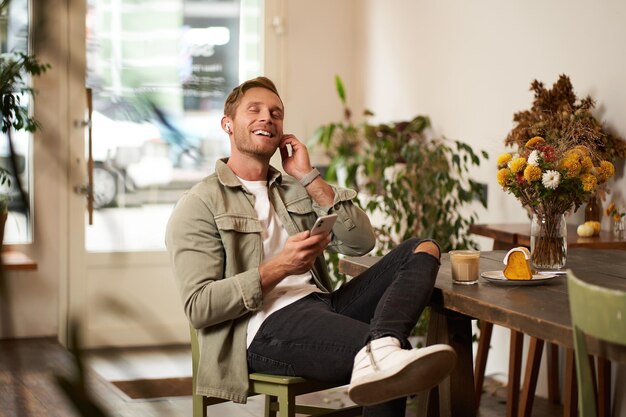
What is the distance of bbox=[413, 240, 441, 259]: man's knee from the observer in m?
2.39

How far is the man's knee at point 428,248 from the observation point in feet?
7.85

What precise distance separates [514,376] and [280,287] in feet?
4.64

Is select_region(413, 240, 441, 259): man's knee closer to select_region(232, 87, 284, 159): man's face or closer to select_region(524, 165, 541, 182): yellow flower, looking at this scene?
select_region(524, 165, 541, 182): yellow flower

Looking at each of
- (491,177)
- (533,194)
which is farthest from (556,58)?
(533,194)

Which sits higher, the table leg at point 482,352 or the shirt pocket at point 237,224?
the shirt pocket at point 237,224

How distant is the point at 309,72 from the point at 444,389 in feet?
11.1

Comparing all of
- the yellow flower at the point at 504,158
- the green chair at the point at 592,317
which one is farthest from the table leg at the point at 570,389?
the green chair at the point at 592,317

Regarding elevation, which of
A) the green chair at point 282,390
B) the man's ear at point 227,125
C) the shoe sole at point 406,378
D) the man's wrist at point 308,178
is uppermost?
the man's ear at point 227,125

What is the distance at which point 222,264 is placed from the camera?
2.44 metres

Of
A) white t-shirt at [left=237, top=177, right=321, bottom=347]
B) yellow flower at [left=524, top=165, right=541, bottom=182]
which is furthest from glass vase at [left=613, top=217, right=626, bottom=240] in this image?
white t-shirt at [left=237, top=177, right=321, bottom=347]

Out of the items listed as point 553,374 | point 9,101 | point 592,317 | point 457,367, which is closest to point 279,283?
point 457,367

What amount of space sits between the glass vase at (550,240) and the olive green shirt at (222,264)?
600 millimetres

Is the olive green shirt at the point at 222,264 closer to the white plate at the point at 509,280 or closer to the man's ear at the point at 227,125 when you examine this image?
the man's ear at the point at 227,125

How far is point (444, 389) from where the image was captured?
246cm
